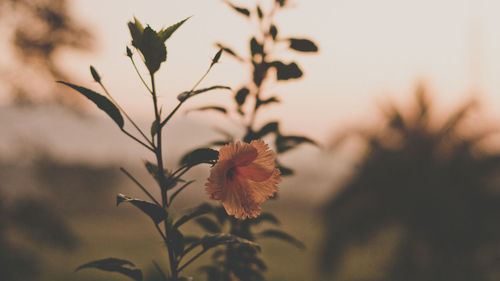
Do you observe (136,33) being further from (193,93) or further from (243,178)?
(243,178)

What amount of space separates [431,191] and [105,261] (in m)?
8.49

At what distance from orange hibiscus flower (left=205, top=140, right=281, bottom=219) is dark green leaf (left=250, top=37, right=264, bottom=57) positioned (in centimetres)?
53

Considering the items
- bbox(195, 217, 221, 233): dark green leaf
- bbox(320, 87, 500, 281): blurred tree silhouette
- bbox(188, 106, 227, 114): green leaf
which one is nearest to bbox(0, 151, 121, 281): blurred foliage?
bbox(320, 87, 500, 281): blurred tree silhouette

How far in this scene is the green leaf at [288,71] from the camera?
129 cm

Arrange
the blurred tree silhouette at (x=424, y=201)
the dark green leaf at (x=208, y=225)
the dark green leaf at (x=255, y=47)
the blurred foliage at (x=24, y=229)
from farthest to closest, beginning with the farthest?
the blurred foliage at (x=24, y=229)
the blurred tree silhouette at (x=424, y=201)
the dark green leaf at (x=208, y=225)
the dark green leaf at (x=255, y=47)

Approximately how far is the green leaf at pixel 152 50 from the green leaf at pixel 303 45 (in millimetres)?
577

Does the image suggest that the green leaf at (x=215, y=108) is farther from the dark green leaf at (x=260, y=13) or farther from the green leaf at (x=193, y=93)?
the green leaf at (x=193, y=93)

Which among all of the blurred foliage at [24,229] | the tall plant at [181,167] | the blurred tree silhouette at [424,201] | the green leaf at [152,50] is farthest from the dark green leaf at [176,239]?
the blurred foliage at [24,229]

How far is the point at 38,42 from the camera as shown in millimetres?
9281

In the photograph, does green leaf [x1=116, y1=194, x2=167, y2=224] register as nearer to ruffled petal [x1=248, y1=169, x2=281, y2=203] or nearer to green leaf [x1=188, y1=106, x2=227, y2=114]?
ruffled petal [x1=248, y1=169, x2=281, y2=203]

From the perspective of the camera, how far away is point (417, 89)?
8828mm

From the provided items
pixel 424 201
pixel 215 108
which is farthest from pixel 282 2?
pixel 424 201

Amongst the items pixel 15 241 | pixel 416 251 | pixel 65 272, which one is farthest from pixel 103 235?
pixel 416 251

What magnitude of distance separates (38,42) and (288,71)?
9.31 m
